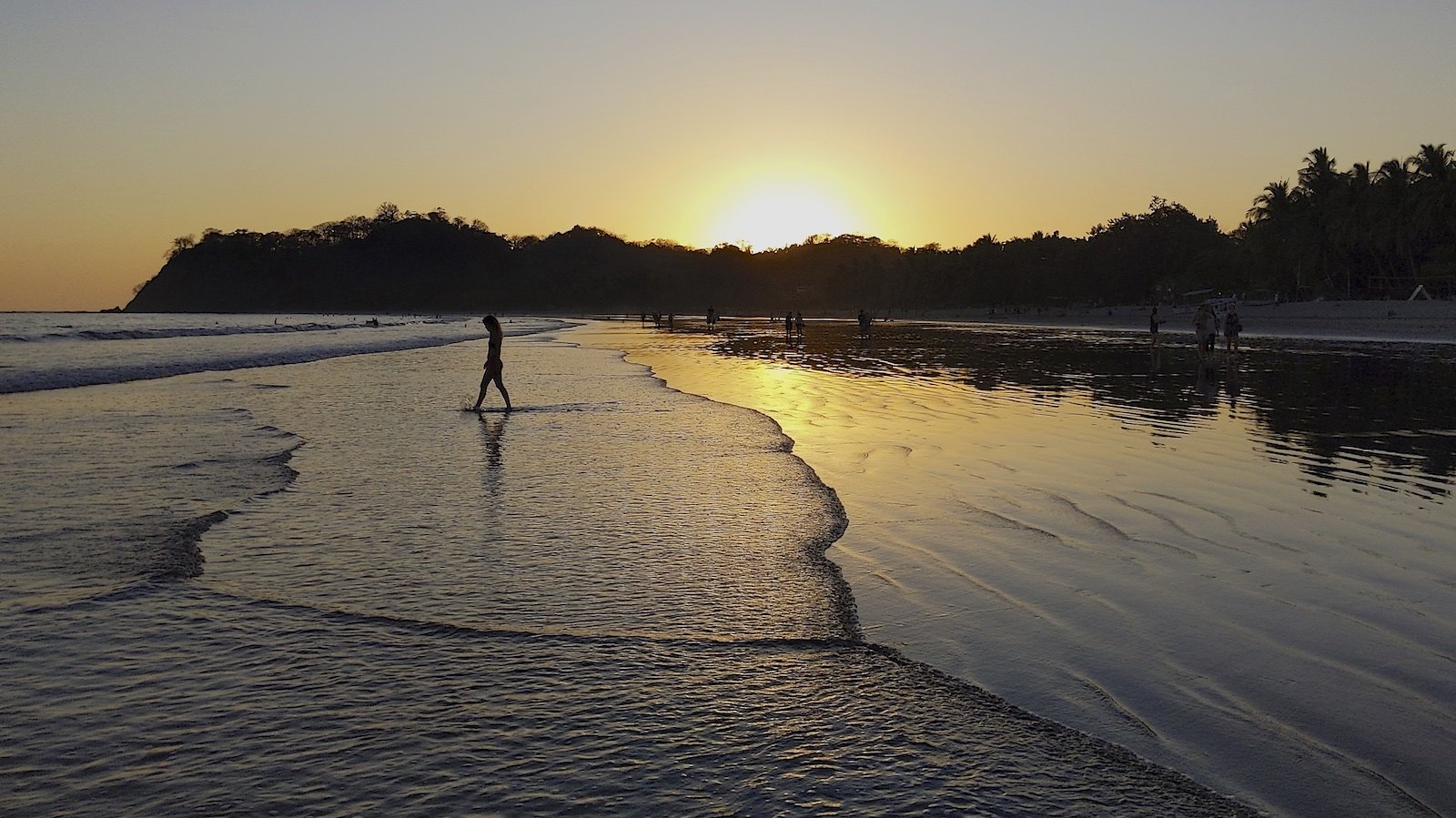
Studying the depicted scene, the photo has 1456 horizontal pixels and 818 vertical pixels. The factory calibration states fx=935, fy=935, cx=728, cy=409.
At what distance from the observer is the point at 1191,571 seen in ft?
23.1

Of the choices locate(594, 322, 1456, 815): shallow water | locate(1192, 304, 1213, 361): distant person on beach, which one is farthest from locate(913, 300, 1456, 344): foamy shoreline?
locate(594, 322, 1456, 815): shallow water

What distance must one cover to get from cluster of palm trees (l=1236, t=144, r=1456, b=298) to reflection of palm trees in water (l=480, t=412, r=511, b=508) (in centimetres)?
7085

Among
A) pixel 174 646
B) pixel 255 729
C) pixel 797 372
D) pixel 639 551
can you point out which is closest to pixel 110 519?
pixel 174 646

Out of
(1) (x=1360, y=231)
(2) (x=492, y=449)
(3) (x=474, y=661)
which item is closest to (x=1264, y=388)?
(2) (x=492, y=449)

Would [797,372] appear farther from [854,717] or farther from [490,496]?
[854,717]

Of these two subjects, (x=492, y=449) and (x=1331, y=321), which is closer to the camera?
(x=492, y=449)

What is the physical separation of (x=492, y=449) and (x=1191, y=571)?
9.50 m

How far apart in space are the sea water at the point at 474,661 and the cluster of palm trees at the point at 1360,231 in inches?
2938

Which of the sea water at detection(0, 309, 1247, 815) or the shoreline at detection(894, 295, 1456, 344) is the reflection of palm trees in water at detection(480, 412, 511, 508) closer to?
the sea water at detection(0, 309, 1247, 815)

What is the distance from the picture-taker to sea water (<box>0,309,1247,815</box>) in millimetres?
Result: 3740

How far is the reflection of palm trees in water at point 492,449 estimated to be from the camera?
1057 cm

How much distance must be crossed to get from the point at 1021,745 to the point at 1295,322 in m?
71.5

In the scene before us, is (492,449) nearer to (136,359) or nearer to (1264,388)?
(1264,388)

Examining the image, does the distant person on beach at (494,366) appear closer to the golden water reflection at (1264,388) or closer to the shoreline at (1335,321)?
the golden water reflection at (1264,388)
